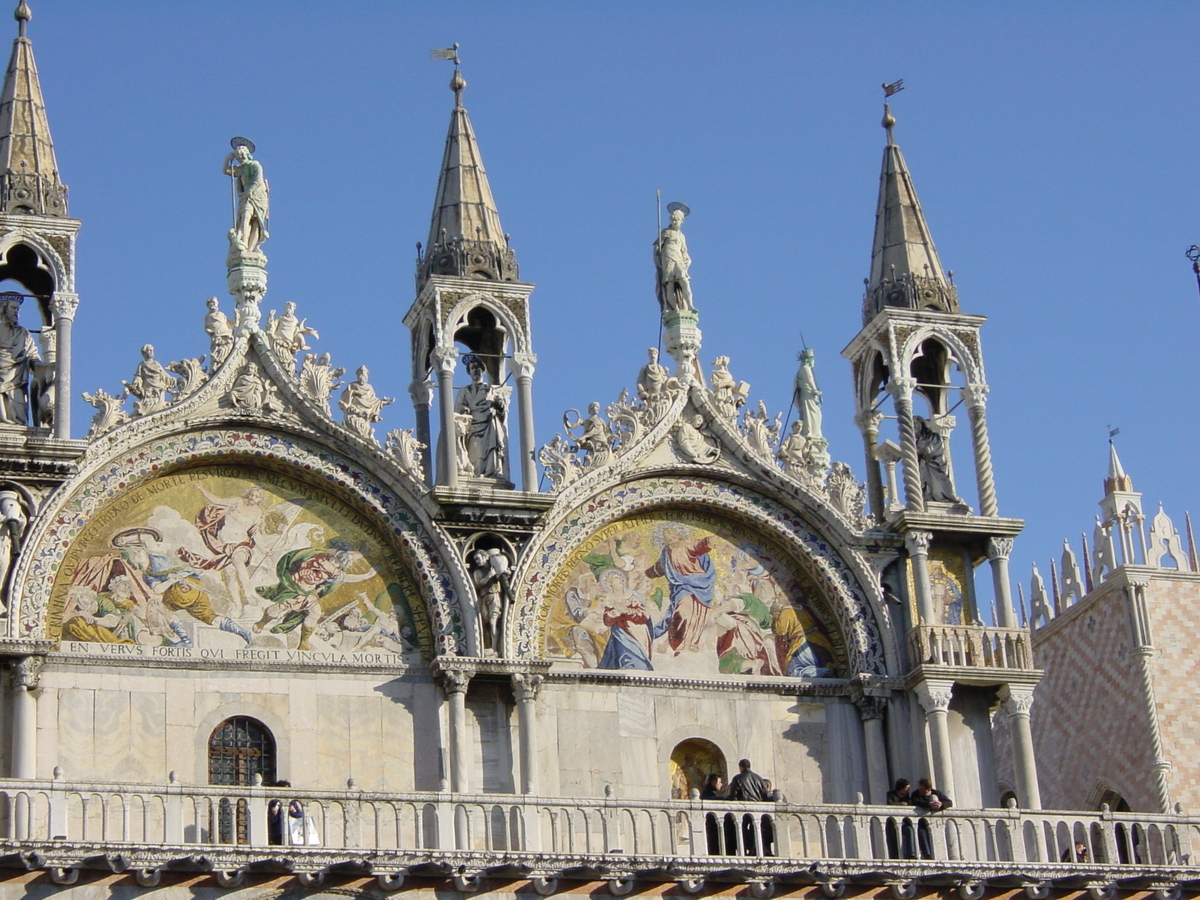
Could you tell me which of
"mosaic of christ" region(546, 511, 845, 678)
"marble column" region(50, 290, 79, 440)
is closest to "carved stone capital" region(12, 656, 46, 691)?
"marble column" region(50, 290, 79, 440)

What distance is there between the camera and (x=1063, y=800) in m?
28.2

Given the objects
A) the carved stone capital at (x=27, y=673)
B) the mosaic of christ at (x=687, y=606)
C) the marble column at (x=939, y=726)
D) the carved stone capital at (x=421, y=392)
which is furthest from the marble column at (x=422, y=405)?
the marble column at (x=939, y=726)

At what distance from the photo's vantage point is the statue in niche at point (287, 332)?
22.3 meters

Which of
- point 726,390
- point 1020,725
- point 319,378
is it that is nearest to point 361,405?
point 319,378

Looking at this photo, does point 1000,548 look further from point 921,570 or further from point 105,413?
point 105,413

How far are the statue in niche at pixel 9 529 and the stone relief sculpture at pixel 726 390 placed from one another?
612cm

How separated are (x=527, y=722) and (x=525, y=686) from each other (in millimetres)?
Result: 302

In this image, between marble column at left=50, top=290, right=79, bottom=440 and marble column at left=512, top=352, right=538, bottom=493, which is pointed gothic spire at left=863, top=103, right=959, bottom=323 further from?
marble column at left=50, top=290, right=79, bottom=440

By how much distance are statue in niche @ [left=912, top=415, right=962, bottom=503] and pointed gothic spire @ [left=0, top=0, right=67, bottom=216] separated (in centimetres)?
778

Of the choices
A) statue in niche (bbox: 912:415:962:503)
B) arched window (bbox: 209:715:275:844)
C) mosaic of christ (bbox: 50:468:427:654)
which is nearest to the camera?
arched window (bbox: 209:715:275:844)

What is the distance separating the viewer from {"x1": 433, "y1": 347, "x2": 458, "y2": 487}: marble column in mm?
22438

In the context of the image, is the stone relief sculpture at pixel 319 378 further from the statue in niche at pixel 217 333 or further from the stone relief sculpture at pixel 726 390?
the stone relief sculpture at pixel 726 390

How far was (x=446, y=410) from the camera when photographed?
22.7 m

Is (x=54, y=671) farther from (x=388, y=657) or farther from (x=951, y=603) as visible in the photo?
(x=951, y=603)
